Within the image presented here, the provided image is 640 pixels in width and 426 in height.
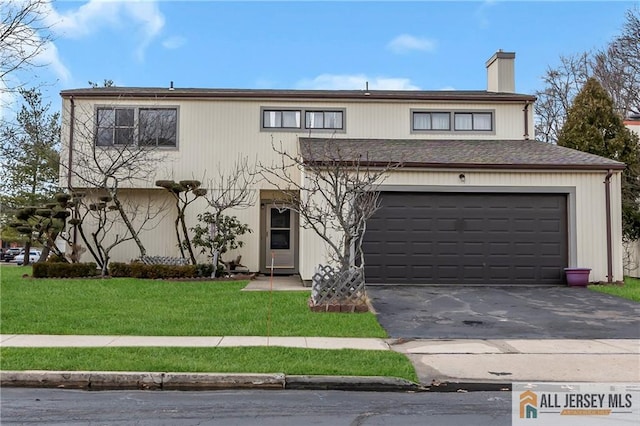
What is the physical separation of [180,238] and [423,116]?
9229mm

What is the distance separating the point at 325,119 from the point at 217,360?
470 inches

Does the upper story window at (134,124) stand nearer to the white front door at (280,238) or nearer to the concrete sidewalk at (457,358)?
the white front door at (280,238)

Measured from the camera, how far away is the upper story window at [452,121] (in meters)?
17.7

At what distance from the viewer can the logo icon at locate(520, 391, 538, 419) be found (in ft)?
17.2

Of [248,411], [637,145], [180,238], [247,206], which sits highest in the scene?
[637,145]

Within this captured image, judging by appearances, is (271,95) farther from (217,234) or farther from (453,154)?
(453,154)

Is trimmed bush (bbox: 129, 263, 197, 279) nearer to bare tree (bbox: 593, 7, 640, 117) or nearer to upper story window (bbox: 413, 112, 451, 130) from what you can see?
upper story window (bbox: 413, 112, 451, 130)

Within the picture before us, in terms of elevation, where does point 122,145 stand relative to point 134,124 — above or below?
below

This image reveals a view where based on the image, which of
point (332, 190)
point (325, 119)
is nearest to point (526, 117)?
point (325, 119)

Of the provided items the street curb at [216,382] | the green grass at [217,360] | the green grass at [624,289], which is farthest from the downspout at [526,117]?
the street curb at [216,382]

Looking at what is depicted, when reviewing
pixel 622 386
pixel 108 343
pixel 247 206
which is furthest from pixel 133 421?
pixel 247 206

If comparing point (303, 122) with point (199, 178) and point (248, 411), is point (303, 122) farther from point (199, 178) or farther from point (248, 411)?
point (248, 411)

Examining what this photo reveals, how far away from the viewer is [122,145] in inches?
669

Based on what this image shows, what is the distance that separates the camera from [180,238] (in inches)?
672
